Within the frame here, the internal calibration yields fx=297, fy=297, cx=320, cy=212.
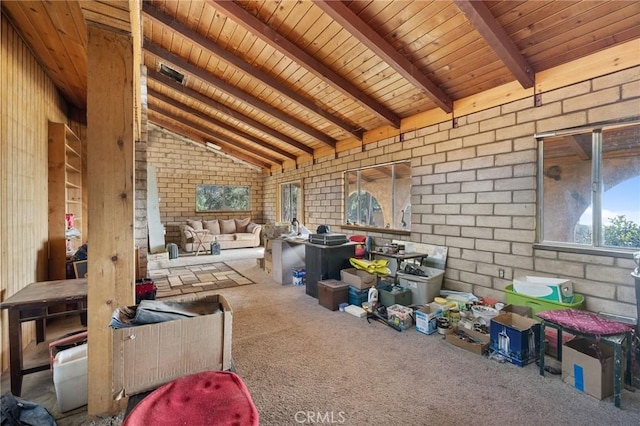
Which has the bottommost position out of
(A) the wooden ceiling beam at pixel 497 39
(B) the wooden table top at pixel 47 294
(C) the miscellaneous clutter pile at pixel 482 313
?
(C) the miscellaneous clutter pile at pixel 482 313

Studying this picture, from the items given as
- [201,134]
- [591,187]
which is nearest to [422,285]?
[591,187]

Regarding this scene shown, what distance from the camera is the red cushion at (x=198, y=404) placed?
0.95m

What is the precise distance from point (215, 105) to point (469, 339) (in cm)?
559

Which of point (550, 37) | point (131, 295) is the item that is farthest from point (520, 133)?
point (131, 295)

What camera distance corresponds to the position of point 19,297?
208cm

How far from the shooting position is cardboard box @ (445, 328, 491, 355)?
260cm

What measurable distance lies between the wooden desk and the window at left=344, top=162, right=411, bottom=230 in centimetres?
414

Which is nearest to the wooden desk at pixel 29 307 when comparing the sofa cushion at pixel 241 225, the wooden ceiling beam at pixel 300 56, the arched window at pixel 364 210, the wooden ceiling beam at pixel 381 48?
the wooden ceiling beam at pixel 300 56

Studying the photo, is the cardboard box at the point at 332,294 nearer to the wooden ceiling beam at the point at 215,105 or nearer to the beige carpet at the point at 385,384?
the beige carpet at the point at 385,384

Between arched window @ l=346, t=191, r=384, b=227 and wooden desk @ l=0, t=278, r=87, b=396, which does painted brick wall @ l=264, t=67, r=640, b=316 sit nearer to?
arched window @ l=346, t=191, r=384, b=227

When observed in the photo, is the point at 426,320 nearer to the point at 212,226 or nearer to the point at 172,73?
the point at 172,73

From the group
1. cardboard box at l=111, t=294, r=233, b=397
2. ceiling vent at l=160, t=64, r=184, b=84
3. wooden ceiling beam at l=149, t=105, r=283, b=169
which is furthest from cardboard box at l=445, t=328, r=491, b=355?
wooden ceiling beam at l=149, t=105, r=283, b=169

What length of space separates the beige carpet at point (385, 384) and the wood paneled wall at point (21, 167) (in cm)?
87

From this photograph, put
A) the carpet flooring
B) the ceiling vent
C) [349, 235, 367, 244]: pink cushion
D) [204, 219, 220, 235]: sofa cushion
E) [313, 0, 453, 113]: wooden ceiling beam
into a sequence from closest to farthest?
[313, 0, 453, 113]: wooden ceiling beam
the carpet flooring
the ceiling vent
[349, 235, 367, 244]: pink cushion
[204, 219, 220, 235]: sofa cushion
